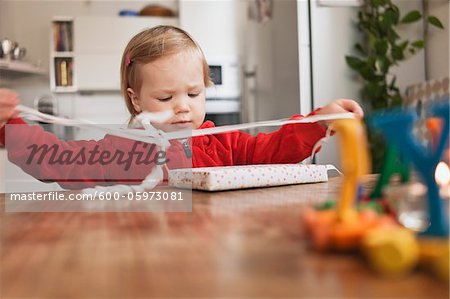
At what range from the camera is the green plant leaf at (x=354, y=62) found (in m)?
2.48

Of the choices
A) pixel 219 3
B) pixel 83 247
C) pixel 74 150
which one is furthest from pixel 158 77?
pixel 219 3

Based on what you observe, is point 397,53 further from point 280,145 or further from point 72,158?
point 72,158

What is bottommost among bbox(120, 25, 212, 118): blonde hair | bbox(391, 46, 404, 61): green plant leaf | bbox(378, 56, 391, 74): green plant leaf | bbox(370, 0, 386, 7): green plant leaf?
bbox(120, 25, 212, 118): blonde hair

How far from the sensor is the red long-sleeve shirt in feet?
3.30

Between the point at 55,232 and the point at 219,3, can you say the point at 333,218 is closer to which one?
the point at 55,232

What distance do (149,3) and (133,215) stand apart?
4.09 meters

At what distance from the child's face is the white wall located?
1.59 meters

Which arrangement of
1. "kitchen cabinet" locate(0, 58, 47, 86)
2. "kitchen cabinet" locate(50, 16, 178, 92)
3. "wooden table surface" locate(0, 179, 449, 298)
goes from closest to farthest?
"wooden table surface" locate(0, 179, 449, 298)
"kitchen cabinet" locate(0, 58, 47, 86)
"kitchen cabinet" locate(50, 16, 178, 92)

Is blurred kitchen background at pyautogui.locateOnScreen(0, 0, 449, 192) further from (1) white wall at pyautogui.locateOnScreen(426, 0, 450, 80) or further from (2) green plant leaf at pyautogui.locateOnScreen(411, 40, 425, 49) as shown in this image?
(2) green plant leaf at pyautogui.locateOnScreen(411, 40, 425, 49)

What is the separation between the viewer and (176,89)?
1227mm

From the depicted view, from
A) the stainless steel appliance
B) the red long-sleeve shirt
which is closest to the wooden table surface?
the red long-sleeve shirt

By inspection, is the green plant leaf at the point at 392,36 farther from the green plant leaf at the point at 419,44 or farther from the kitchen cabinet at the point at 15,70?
the kitchen cabinet at the point at 15,70

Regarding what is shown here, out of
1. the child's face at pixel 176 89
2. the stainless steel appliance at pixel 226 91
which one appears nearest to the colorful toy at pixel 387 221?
the child's face at pixel 176 89

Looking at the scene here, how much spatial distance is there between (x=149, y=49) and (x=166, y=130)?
0.23 metres
